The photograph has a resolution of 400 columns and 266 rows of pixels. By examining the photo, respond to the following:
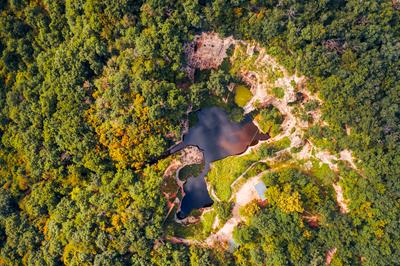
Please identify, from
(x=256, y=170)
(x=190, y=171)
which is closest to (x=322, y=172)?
(x=256, y=170)

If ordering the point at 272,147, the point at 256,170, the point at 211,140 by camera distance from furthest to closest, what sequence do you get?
the point at 211,140 → the point at 272,147 → the point at 256,170

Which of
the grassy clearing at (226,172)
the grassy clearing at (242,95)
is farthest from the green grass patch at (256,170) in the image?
the grassy clearing at (242,95)

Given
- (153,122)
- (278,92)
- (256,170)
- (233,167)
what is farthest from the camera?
(233,167)

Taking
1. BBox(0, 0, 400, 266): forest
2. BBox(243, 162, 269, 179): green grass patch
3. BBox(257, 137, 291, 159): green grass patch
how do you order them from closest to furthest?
BBox(0, 0, 400, 266): forest < BBox(257, 137, 291, 159): green grass patch < BBox(243, 162, 269, 179): green grass patch

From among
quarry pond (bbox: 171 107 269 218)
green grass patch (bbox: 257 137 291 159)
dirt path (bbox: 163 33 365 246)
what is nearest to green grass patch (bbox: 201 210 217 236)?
dirt path (bbox: 163 33 365 246)

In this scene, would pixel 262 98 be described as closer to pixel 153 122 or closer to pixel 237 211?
pixel 153 122

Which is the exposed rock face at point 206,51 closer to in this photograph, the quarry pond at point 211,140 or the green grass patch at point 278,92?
the quarry pond at point 211,140

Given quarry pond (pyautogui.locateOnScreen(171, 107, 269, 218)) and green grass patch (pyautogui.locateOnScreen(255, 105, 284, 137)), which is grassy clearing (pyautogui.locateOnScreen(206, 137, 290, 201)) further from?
green grass patch (pyautogui.locateOnScreen(255, 105, 284, 137))

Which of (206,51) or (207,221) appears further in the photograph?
(207,221)
